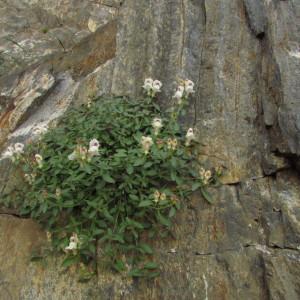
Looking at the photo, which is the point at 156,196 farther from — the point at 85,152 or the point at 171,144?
the point at 85,152

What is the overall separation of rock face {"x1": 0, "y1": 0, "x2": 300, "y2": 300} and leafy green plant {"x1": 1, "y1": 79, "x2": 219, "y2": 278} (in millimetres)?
177

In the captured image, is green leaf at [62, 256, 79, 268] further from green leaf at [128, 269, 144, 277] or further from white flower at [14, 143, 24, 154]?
white flower at [14, 143, 24, 154]

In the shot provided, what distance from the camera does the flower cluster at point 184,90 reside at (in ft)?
14.2

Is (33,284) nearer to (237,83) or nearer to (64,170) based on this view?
(64,170)

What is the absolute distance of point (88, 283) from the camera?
12.0 feet

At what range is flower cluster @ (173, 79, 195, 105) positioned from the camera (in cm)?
433

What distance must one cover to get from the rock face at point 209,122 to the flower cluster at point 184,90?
22cm

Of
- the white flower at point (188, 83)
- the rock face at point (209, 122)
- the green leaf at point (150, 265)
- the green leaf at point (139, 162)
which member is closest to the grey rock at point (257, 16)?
the rock face at point (209, 122)

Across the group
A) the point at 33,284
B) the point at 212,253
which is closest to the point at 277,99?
the point at 212,253

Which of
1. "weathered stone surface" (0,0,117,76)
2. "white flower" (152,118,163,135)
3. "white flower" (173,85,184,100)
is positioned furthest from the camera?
"weathered stone surface" (0,0,117,76)

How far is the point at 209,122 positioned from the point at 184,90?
0.43 metres

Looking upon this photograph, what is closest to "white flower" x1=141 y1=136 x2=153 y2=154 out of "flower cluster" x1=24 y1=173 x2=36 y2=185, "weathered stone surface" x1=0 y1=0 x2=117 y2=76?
"flower cluster" x1=24 y1=173 x2=36 y2=185

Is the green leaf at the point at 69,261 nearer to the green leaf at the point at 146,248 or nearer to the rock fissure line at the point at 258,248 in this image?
the green leaf at the point at 146,248

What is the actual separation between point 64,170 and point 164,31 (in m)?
2.25
